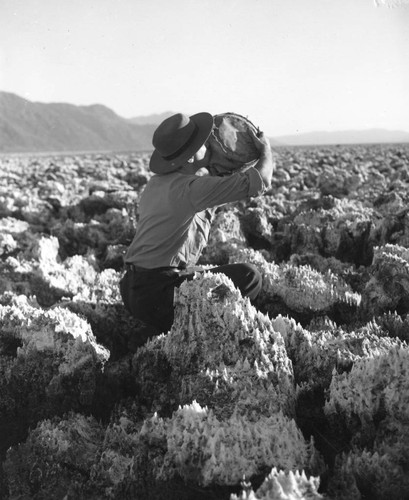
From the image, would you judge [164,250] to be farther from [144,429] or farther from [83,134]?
[83,134]

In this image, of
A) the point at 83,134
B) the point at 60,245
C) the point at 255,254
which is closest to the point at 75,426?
the point at 255,254

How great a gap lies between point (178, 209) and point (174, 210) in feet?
0.09

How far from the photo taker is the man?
3.41 metres

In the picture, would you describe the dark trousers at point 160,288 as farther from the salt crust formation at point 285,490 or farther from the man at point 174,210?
the salt crust formation at point 285,490

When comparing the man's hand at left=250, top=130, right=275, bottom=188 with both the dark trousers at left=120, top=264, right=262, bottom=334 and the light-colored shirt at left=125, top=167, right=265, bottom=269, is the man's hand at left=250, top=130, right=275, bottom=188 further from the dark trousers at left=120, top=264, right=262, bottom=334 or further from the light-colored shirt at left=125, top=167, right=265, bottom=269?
the dark trousers at left=120, top=264, right=262, bottom=334

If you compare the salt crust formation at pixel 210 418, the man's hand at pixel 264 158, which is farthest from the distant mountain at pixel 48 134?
the salt crust formation at pixel 210 418

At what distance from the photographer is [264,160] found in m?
3.71

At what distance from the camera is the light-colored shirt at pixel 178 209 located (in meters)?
3.38

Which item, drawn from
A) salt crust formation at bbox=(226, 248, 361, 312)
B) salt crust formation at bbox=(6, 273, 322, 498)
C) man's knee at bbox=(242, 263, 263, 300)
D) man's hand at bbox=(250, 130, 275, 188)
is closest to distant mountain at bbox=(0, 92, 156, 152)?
salt crust formation at bbox=(226, 248, 361, 312)

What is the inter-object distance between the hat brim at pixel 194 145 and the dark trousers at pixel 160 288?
2.21 feet

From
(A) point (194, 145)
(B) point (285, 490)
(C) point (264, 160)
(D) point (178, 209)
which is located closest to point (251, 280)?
(D) point (178, 209)

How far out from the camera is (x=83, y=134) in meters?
182

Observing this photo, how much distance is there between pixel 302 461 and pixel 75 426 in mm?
1137

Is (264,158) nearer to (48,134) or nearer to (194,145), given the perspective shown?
(194,145)
